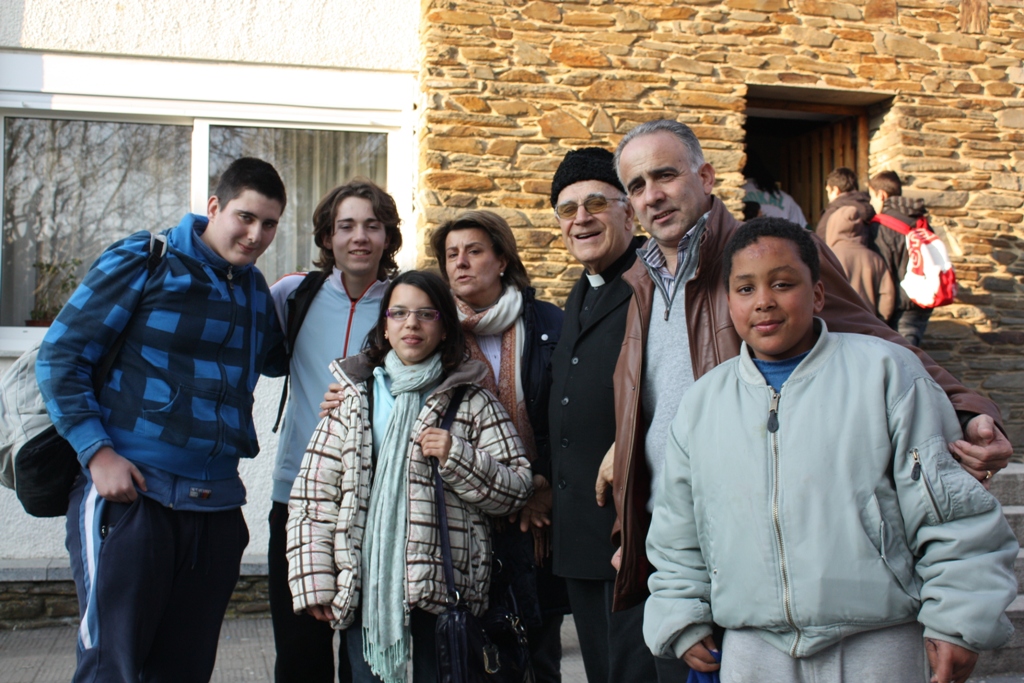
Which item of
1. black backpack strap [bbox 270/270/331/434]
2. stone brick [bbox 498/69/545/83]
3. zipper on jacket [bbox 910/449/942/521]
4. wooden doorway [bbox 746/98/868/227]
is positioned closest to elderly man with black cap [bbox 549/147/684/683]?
zipper on jacket [bbox 910/449/942/521]

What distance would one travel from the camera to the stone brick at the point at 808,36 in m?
5.99

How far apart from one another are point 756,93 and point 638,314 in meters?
4.45

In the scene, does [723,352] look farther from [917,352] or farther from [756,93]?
[756,93]

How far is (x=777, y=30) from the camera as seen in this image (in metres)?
5.98

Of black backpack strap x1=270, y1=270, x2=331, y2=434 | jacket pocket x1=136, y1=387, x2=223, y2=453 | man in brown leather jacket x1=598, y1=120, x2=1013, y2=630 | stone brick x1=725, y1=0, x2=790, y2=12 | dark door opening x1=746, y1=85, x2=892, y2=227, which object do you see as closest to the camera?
Result: man in brown leather jacket x1=598, y1=120, x2=1013, y2=630

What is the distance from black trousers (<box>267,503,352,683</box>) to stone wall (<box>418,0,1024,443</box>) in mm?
2915

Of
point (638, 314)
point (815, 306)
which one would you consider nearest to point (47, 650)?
point (638, 314)


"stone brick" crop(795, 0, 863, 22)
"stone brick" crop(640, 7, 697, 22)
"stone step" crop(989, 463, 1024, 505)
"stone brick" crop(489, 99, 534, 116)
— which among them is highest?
"stone brick" crop(795, 0, 863, 22)

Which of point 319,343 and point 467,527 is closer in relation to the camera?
point 467,527

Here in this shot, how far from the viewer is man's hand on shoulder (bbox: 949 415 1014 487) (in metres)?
1.74

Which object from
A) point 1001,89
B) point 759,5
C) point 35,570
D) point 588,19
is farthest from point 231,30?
point 1001,89

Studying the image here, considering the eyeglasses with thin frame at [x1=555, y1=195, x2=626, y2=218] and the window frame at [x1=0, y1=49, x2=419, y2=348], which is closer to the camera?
the eyeglasses with thin frame at [x1=555, y1=195, x2=626, y2=218]

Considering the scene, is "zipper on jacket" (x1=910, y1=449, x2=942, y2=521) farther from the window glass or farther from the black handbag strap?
the window glass

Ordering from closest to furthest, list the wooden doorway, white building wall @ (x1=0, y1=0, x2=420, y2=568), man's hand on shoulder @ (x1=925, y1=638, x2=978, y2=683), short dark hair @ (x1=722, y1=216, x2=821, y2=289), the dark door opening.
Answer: man's hand on shoulder @ (x1=925, y1=638, x2=978, y2=683) → short dark hair @ (x1=722, y1=216, x2=821, y2=289) → white building wall @ (x1=0, y1=0, x2=420, y2=568) → the dark door opening → the wooden doorway
